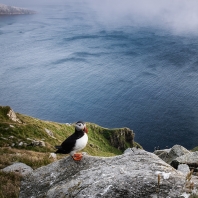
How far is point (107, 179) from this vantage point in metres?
11.4

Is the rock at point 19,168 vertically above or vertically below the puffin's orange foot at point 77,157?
below

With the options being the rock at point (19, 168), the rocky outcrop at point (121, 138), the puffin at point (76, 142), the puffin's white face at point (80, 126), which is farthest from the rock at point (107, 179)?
the rocky outcrop at point (121, 138)

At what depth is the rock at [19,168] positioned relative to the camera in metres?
A: 17.8

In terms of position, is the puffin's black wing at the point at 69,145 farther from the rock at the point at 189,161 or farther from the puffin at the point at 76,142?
the rock at the point at 189,161

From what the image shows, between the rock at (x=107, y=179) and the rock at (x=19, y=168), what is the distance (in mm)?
2045

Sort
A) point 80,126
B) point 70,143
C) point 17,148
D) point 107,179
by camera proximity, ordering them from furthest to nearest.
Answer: point 17,148 < point 80,126 < point 70,143 < point 107,179

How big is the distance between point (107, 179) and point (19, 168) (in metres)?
9.56

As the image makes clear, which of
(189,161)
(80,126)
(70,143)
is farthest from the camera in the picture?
(189,161)

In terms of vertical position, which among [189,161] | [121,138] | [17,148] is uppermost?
[189,161]

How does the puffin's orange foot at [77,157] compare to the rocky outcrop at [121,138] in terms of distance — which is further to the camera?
the rocky outcrop at [121,138]

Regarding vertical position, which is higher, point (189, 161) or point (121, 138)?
point (189, 161)

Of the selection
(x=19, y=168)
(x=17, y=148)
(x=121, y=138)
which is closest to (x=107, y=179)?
(x=19, y=168)

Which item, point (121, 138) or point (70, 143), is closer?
point (70, 143)

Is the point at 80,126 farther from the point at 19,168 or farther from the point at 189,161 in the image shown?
the point at 189,161
